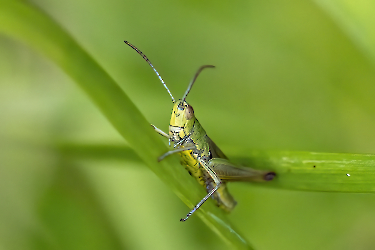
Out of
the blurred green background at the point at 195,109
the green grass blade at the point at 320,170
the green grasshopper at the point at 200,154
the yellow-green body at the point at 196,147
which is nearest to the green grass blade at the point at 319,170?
the green grass blade at the point at 320,170

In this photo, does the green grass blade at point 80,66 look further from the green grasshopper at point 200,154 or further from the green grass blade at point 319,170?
the green grasshopper at point 200,154

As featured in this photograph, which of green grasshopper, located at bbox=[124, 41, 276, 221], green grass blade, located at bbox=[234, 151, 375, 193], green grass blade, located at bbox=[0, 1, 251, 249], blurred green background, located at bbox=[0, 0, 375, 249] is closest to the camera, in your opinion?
green grass blade, located at bbox=[0, 1, 251, 249]

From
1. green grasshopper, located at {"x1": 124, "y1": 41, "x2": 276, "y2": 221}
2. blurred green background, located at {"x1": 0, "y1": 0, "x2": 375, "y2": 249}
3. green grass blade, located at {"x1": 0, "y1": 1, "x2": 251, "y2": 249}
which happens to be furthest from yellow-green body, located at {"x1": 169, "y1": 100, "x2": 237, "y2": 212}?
green grass blade, located at {"x1": 0, "y1": 1, "x2": 251, "y2": 249}

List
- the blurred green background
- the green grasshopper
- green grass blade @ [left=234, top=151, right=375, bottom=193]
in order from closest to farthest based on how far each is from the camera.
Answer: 1. green grass blade @ [left=234, top=151, right=375, bottom=193]
2. the green grasshopper
3. the blurred green background

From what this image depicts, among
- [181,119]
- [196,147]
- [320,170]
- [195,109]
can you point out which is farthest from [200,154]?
[320,170]

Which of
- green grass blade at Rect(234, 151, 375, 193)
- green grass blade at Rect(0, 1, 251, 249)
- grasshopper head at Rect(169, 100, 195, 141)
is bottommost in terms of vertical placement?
green grass blade at Rect(234, 151, 375, 193)

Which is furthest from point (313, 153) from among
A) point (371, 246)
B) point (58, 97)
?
point (58, 97)

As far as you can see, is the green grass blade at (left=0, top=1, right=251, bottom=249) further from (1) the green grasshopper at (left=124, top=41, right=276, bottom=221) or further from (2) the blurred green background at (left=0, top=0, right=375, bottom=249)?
(2) the blurred green background at (left=0, top=0, right=375, bottom=249)
